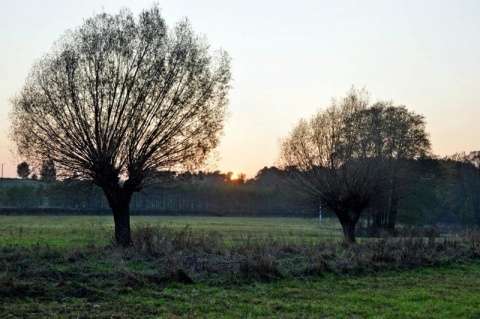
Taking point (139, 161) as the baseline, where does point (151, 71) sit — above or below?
above

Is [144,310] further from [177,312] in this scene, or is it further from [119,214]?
[119,214]

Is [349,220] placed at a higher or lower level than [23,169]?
lower

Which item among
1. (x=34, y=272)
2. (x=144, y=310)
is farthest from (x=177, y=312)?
(x=34, y=272)

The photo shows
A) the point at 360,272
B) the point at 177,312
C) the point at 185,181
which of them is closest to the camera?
the point at 177,312

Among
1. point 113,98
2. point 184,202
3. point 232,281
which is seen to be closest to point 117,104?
point 113,98

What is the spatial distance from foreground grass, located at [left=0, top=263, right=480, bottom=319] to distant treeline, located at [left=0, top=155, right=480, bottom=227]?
14.9 metres

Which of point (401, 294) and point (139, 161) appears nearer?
point (401, 294)

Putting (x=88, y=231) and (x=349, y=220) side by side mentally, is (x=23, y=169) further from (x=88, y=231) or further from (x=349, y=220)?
(x=349, y=220)

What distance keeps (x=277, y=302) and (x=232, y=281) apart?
9.66 ft

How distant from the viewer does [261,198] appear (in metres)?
125

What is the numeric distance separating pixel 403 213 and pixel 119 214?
41787mm

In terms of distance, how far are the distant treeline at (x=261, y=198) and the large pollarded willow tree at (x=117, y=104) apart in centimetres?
202

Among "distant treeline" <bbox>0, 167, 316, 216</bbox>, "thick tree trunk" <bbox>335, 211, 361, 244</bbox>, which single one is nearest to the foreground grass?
"thick tree trunk" <bbox>335, 211, 361, 244</bbox>

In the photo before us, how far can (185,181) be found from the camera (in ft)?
95.6
